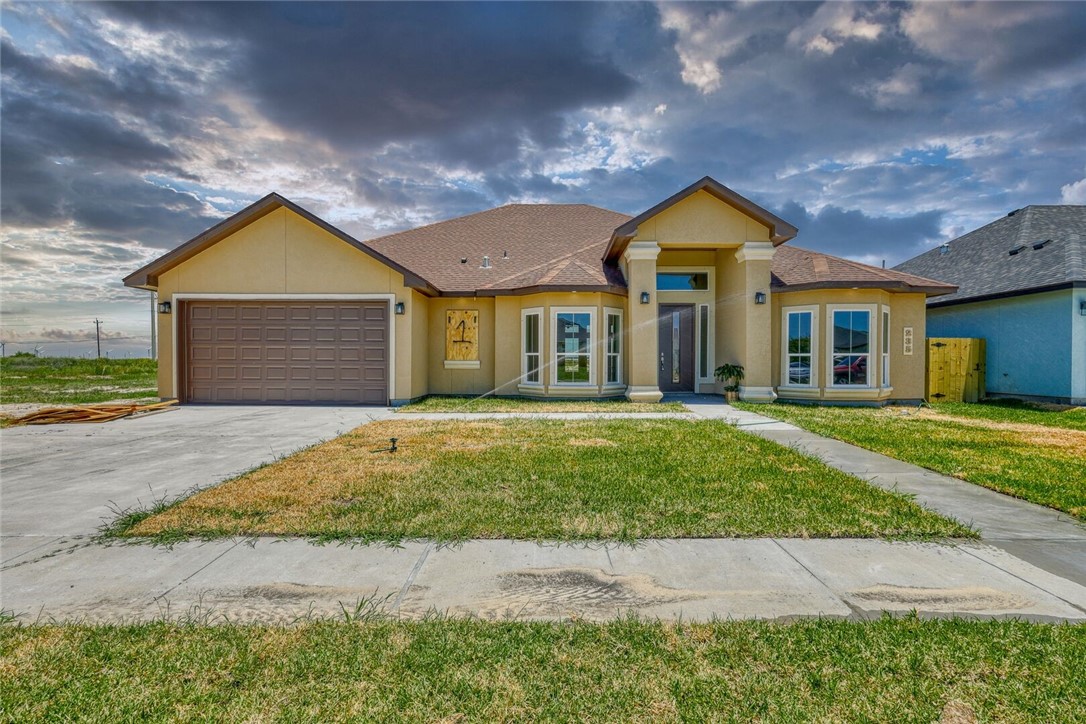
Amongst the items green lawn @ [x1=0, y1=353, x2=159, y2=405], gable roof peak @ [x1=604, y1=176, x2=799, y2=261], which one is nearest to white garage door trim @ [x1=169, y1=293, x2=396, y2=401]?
green lawn @ [x1=0, y1=353, x2=159, y2=405]

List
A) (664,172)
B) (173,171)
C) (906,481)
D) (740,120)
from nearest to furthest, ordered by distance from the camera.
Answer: (906,481)
(173,171)
(740,120)
(664,172)

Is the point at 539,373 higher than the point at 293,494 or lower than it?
higher

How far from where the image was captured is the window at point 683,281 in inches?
569

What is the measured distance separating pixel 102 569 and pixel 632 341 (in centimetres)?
1108

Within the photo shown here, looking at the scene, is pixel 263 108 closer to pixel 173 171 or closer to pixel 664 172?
pixel 173 171

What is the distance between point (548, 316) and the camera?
13.0 meters

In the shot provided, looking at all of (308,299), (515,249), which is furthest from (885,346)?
(308,299)

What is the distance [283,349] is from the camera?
41.2ft

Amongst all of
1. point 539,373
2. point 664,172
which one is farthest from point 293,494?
point 664,172

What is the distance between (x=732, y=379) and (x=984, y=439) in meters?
5.52

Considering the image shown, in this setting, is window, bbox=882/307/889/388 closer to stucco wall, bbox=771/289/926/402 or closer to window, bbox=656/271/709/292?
stucco wall, bbox=771/289/926/402

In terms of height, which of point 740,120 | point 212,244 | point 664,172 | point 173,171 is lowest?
point 212,244

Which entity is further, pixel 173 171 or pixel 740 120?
pixel 740 120

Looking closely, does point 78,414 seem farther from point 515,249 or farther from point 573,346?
point 515,249
